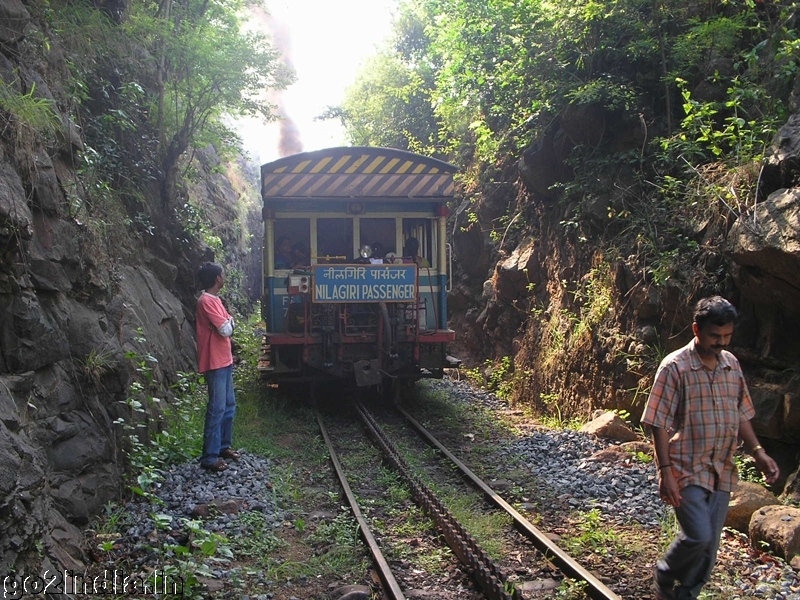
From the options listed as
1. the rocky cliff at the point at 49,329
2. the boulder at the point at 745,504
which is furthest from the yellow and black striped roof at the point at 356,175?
the boulder at the point at 745,504

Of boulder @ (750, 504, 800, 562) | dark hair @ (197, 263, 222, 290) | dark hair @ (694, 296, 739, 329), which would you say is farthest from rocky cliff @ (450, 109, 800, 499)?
dark hair @ (197, 263, 222, 290)

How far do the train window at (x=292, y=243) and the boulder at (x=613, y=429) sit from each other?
14.5 feet

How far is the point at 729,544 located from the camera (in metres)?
4.38

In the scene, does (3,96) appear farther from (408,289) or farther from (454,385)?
(454,385)

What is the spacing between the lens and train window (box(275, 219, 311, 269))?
9180 mm

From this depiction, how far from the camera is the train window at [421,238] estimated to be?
9445 millimetres

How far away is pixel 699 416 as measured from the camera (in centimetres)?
318

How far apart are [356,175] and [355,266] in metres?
1.31

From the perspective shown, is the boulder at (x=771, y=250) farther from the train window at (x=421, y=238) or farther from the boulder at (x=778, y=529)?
the train window at (x=421, y=238)

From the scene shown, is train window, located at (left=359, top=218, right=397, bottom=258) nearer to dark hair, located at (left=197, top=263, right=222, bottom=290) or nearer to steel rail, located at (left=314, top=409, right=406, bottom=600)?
steel rail, located at (left=314, top=409, right=406, bottom=600)

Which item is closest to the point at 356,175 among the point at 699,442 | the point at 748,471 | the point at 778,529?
the point at 748,471

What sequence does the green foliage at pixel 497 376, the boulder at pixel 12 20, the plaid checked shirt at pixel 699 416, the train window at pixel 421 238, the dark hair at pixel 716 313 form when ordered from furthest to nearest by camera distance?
the green foliage at pixel 497 376 < the train window at pixel 421 238 < the boulder at pixel 12 20 < the plaid checked shirt at pixel 699 416 < the dark hair at pixel 716 313

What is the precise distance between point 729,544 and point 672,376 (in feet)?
6.17

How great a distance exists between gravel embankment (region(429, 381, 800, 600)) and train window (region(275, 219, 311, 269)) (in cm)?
391
